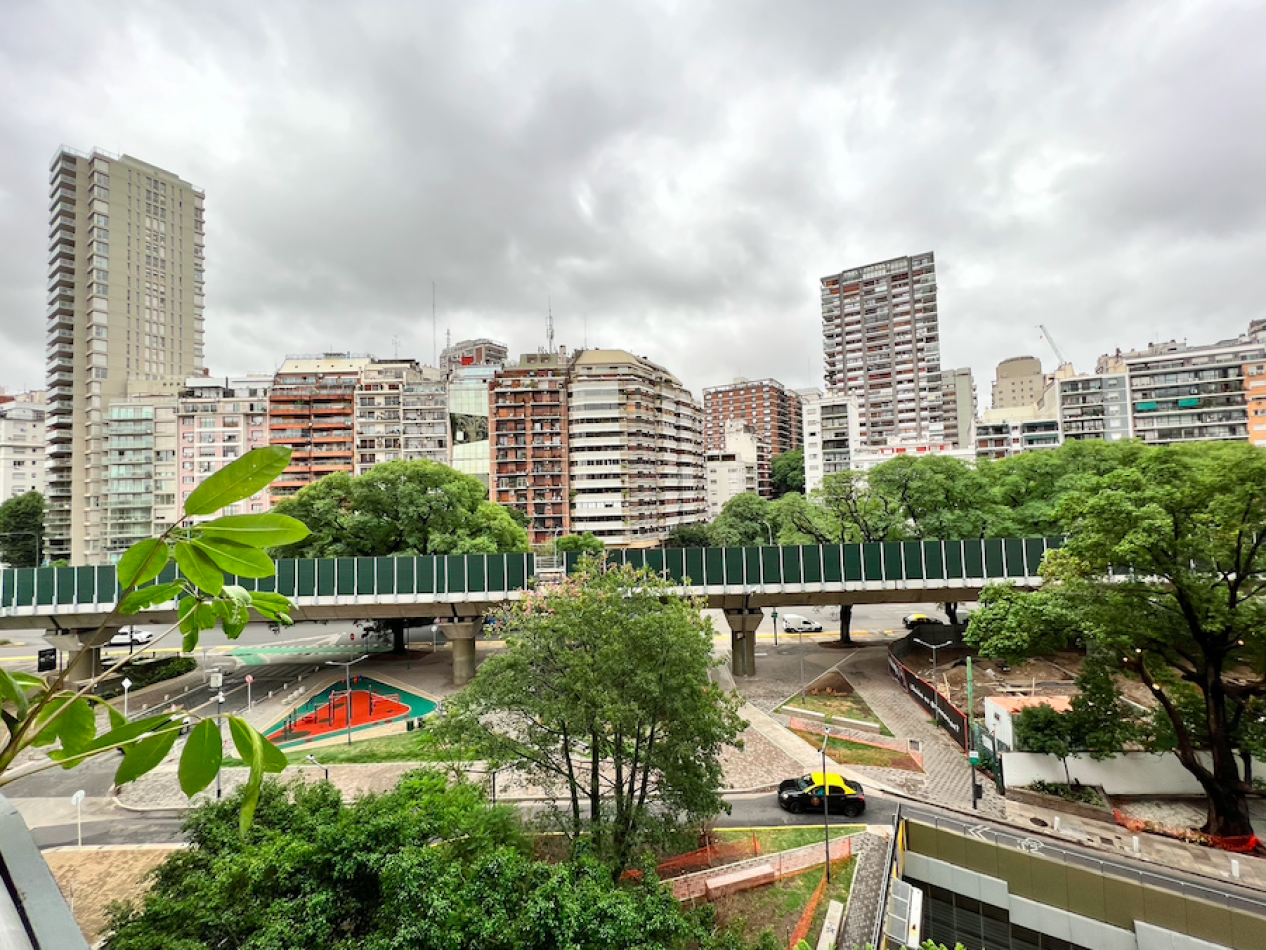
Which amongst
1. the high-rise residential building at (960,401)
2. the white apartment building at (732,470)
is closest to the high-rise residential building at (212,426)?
the white apartment building at (732,470)

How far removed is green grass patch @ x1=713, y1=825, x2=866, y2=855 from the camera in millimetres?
18725

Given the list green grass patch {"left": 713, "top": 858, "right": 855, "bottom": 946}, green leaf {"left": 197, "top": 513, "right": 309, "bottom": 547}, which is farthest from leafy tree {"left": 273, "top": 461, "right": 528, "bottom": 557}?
green leaf {"left": 197, "top": 513, "right": 309, "bottom": 547}

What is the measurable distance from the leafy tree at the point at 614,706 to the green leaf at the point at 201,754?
1398 cm

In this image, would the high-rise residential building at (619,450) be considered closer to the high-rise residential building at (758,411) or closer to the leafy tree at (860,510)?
the leafy tree at (860,510)

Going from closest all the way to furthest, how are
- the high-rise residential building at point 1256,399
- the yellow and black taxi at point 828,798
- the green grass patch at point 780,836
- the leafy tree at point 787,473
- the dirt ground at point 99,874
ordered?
the dirt ground at point 99,874 < the green grass patch at point 780,836 < the yellow and black taxi at point 828,798 < the high-rise residential building at point 1256,399 < the leafy tree at point 787,473

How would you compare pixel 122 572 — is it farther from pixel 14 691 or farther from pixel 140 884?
pixel 140 884

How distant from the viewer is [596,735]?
1659cm

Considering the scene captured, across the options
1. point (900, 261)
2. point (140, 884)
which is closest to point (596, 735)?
point (140, 884)

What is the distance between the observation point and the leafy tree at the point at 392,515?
36.5 m

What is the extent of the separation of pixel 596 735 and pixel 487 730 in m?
2.94

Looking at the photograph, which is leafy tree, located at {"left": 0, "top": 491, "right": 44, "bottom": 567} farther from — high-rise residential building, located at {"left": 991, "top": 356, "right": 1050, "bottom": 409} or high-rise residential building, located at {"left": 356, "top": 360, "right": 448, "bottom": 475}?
high-rise residential building, located at {"left": 991, "top": 356, "right": 1050, "bottom": 409}

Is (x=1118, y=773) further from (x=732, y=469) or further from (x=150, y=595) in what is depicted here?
(x=732, y=469)

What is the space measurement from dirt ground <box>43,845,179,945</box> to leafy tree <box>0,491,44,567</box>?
71.1 m

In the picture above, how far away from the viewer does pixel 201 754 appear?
1.91m
